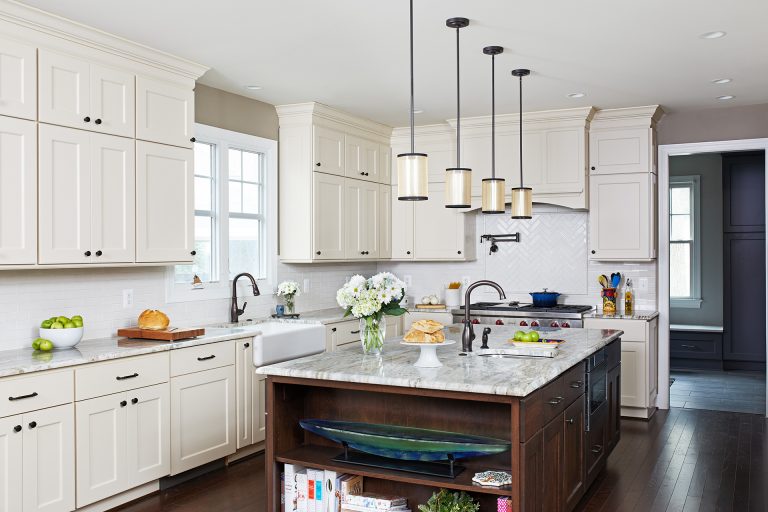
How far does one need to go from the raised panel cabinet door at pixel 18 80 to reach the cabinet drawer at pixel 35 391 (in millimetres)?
1311

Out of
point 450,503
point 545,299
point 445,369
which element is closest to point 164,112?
point 445,369

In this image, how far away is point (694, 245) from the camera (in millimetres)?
9258

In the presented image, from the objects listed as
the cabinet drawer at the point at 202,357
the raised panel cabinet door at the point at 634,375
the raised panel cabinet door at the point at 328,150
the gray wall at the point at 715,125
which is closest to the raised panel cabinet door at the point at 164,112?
the cabinet drawer at the point at 202,357

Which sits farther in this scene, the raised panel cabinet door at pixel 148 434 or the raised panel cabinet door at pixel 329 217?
the raised panel cabinet door at pixel 329 217

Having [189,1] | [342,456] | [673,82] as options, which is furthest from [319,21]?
[673,82]

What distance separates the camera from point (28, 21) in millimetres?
3689

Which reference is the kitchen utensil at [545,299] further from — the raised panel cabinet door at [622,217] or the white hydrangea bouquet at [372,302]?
the white hydrangea bouquet at [372,302]

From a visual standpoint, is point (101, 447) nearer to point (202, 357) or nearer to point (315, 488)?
point (202, 357)

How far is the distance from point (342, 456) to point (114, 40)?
2.67 meters

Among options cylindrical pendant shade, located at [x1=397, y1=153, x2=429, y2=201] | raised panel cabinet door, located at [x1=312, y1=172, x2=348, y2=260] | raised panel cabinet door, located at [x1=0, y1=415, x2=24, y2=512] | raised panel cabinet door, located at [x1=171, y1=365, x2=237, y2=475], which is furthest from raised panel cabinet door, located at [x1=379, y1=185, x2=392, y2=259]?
raised panel cabinet door, located at [x1=0, y1=415, x2=24, y2=512]

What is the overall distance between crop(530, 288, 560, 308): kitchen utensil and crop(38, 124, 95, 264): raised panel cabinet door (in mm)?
3979

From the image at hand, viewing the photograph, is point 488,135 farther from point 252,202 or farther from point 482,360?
point 482,360

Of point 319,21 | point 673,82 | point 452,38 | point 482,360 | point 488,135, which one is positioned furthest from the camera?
point 488,135

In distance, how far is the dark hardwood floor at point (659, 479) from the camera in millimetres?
4121
